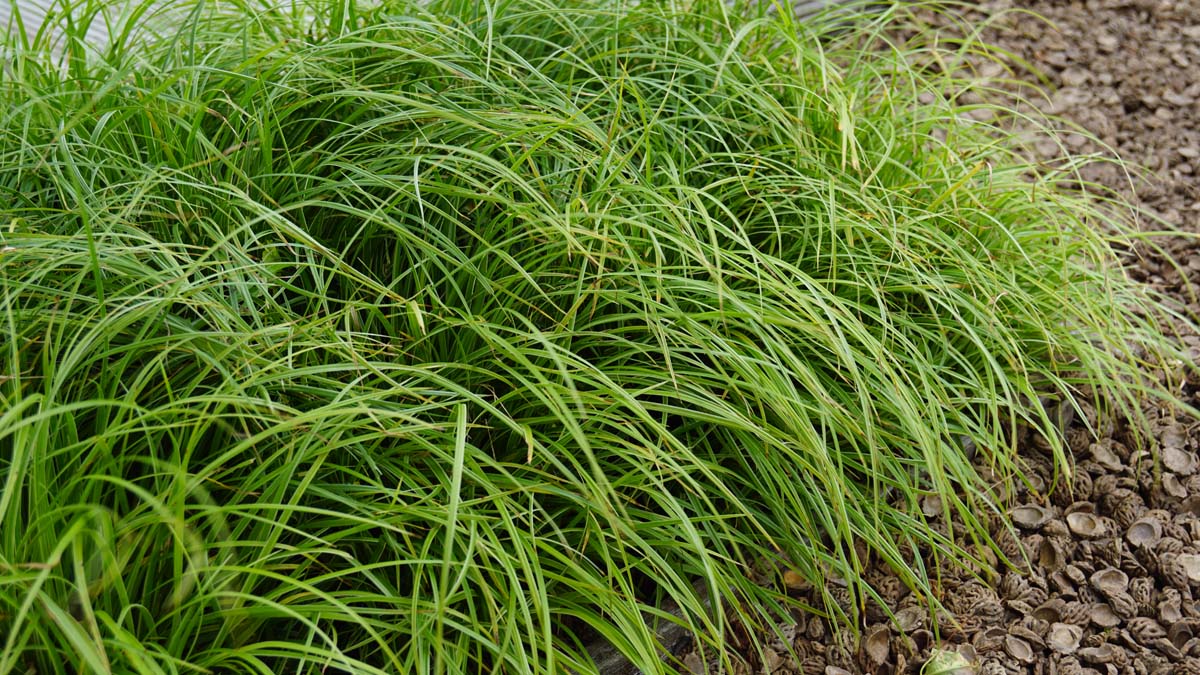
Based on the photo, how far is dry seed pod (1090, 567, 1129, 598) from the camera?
2141 mm

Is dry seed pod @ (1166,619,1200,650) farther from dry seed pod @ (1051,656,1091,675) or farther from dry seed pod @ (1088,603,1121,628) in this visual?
dry seed pod @ (1051,656,1091,675)

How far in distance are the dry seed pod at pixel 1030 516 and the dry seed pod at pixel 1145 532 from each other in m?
0.16

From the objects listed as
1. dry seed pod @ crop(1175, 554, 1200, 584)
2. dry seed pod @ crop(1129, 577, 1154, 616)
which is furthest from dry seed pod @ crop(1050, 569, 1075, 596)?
dry seed pod @ crop(1175, 554, 1200, 584)

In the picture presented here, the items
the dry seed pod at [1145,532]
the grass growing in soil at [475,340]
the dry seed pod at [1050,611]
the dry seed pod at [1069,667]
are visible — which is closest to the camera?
the grass growing in soil at [475,340]

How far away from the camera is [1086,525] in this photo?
2.27 m

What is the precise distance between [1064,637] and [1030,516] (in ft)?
0.93

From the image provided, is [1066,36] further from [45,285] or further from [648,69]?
[45,285]

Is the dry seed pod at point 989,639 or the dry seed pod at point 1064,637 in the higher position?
the dry seed pod at point 989,639

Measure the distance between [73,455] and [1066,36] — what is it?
3689 millimetres

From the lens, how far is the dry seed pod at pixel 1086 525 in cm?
225

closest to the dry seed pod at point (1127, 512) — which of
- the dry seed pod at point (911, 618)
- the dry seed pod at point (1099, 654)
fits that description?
the dry seed pod at point (1099, 654)

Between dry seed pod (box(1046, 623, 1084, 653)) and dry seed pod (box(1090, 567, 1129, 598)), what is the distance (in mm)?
111

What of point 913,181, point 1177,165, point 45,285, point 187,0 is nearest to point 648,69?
→ point 913,181

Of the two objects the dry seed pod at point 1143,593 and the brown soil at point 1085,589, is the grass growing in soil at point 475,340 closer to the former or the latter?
the brown soil at point 1085,589
